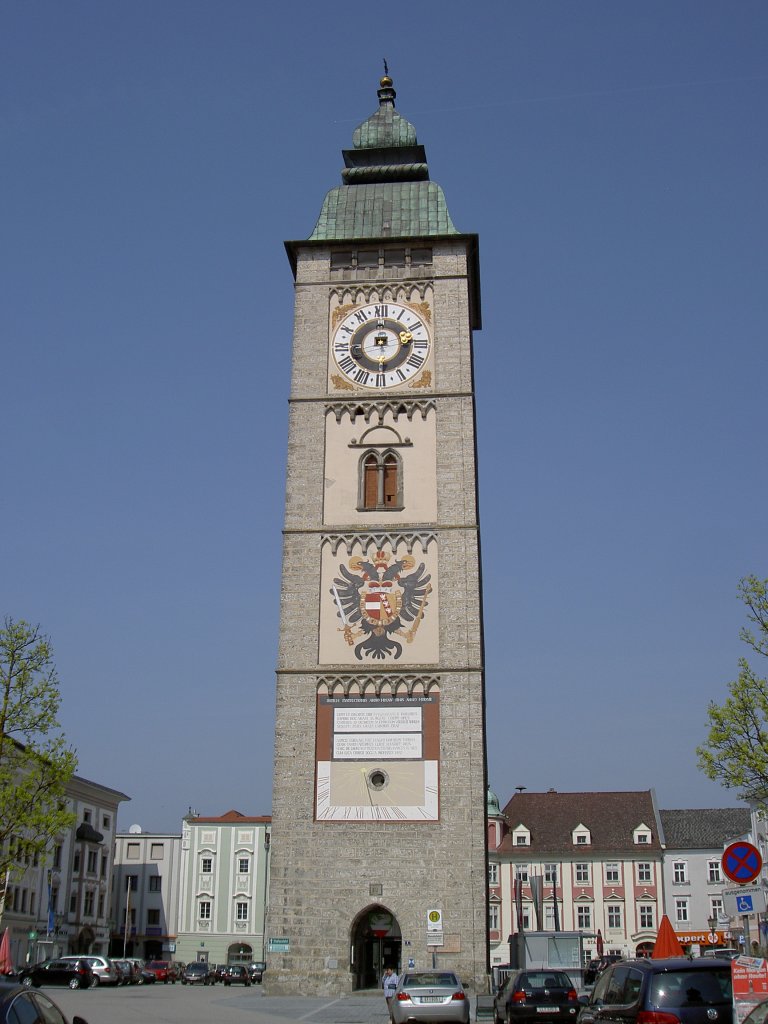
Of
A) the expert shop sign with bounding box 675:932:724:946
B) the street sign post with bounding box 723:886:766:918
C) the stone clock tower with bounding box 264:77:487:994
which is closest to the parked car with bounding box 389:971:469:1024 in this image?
the street sign post with bounding box 723:886:766:918

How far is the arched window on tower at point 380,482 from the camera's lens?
35.1 metres

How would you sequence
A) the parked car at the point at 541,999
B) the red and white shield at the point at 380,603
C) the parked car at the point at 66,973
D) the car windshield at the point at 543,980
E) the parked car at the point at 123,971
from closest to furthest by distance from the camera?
1. the parked car at the point at 541,999
2. the car windshield at the point at 543,980
3. the red and white shield at the point at 380,603
4. the parked car at the point at 66,973
5. the parked car at the point at 123,971

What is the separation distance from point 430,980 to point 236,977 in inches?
1350

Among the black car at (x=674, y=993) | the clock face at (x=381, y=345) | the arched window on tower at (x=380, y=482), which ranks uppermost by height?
the clock face at (x=381, y=345)

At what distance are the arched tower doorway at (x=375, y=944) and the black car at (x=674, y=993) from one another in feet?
65.9

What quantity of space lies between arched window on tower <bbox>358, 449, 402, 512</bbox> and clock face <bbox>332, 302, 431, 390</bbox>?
247cm

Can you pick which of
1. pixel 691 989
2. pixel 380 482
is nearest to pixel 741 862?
pixel 691 989

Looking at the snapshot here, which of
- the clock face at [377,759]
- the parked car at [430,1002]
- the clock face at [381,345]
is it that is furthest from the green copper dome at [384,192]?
the parked car at [430,1002]

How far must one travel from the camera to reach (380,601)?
3362 cm

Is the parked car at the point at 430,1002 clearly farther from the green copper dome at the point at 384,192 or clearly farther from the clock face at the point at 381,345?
the green copper dome at the point at 384,192

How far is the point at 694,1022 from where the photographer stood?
10.9 meters

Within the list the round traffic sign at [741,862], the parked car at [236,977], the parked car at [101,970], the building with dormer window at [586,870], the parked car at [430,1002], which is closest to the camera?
the round traffic sign at [741,862]

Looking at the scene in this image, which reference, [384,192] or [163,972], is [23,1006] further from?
[163,972]

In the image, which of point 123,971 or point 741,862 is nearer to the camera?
point 741,862
